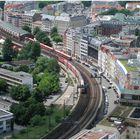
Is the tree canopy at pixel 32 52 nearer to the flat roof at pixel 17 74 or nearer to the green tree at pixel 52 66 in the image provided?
the green tree at pixel 52 66

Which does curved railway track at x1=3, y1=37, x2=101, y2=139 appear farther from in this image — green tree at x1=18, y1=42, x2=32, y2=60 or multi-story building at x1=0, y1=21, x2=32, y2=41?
multi-story building at x1=0, y1=21, x2=32, y2=41

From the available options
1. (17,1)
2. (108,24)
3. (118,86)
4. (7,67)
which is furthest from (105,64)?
(17,1)

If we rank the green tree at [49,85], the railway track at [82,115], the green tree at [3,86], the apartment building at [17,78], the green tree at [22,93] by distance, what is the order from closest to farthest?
the railway track at [82,115], the green tree at [22,93], the green tree at [49,85], the apartment building at [17,78], the green tree at [3,86]

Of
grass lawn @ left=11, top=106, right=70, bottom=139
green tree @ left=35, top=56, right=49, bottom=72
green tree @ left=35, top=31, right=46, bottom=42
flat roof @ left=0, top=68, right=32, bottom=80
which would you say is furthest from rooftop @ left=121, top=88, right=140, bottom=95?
green tree @ left=35, top=31, right=46, bottom=42

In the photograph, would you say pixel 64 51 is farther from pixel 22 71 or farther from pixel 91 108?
pixel 91 108

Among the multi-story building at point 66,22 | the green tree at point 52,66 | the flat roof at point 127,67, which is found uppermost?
the multi-story building at point 66,22

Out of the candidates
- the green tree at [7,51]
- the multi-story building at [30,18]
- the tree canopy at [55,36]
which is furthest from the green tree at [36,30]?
the green tree at [7,51]
